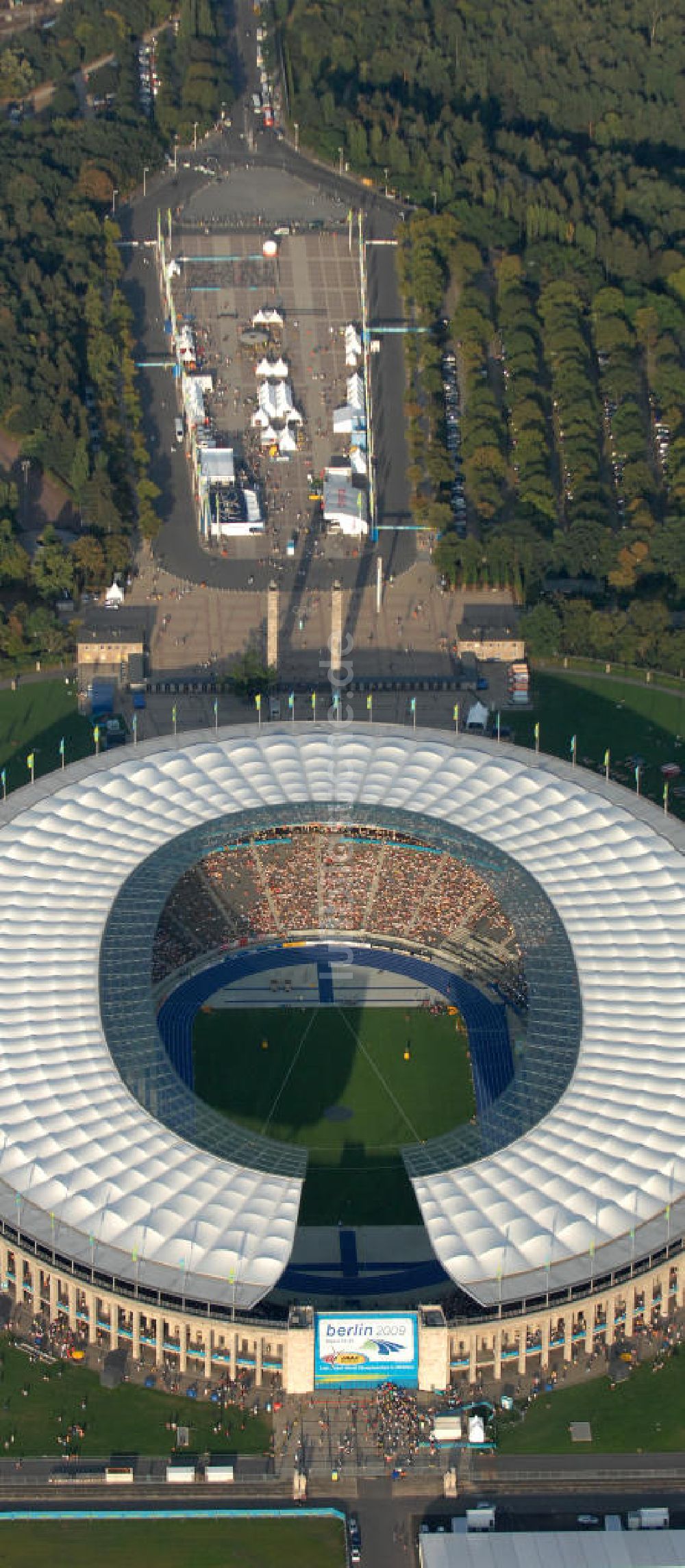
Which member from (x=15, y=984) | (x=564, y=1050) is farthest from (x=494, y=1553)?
(x=15, y=984)

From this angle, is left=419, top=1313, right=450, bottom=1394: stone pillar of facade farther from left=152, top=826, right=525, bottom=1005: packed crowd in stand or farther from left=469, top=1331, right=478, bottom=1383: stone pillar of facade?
left=152, top=826, right=525, bottom=1005: packed crowd in stand

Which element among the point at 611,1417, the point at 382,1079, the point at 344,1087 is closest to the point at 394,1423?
the point at 611,1417

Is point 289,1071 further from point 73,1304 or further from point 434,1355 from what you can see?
point 434,1355

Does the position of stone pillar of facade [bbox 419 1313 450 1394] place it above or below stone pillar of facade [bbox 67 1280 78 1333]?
below

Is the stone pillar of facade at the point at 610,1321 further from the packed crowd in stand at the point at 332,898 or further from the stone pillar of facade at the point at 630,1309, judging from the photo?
the packed crowd in stand at the point at 332,898

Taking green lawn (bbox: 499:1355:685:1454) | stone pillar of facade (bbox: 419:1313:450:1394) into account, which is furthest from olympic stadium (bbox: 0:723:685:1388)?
green lawn (bbox: 499:1355:685:1454)

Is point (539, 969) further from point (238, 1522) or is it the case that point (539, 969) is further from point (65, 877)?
point (238, 1522)
